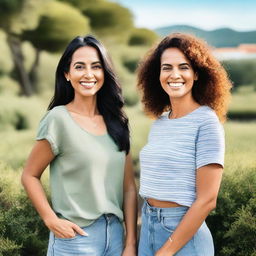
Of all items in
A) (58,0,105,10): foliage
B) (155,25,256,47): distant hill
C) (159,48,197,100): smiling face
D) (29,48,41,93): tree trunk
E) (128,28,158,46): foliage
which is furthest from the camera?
(128,28,158,46): foliage

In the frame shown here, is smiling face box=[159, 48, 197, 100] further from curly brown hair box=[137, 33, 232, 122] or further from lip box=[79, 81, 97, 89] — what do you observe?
lip box=[79, 81, 97, 89]

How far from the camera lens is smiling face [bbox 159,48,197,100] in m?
1.81

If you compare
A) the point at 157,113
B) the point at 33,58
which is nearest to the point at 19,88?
the point at 33,58

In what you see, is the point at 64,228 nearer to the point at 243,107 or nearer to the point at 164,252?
the point at 164,252

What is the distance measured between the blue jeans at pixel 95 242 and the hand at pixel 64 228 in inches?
0.8

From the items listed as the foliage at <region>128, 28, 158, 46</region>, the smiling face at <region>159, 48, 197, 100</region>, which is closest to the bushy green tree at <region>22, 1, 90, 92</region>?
the foliage at <region>128, 28, 158, 46</region>

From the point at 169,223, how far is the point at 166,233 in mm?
34

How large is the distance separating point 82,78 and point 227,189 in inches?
52.7

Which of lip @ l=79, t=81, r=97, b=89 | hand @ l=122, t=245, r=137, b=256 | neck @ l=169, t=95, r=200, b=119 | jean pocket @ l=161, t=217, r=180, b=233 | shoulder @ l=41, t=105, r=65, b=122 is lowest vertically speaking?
hand @ l=122, t=245, r=137, b=256

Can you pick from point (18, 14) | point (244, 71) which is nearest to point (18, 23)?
point (18, 14)

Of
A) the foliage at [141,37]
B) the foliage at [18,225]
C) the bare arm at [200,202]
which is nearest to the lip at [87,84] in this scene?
the bare arm at [200,202]

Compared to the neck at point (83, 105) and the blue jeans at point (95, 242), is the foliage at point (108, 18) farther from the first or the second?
A: the blue jeans at point (95, 242)

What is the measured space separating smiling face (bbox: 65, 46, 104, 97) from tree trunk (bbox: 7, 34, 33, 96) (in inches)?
374

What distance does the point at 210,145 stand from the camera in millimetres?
1668
